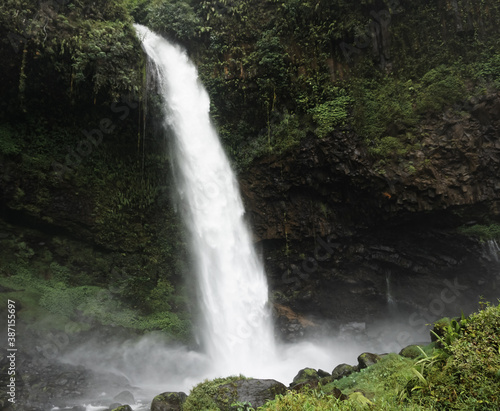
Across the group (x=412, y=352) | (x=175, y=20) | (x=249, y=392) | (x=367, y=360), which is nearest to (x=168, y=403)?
(x=249, y=392)

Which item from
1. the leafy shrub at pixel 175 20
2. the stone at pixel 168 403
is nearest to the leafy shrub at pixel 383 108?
the leafy shrub at pixel 175 20

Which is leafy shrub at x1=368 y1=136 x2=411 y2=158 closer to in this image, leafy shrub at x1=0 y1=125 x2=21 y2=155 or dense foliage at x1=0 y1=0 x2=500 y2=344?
dense foliage at x1=0 y1=0 x2=500 y2=344

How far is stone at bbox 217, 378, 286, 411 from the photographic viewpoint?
634 cm

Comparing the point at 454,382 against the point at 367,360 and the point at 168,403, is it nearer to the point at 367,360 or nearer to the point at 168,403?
the point at 367,360

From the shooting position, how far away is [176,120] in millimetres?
13180

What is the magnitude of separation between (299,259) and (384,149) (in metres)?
5.32

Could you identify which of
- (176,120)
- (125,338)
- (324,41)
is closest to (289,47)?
(324,41)

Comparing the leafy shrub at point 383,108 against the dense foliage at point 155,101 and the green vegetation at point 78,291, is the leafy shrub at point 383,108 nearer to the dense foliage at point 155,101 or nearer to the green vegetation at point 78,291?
the dense foliage at point 155,101

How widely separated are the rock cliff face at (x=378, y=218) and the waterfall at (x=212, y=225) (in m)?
1.02

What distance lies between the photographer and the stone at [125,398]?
8461 mm

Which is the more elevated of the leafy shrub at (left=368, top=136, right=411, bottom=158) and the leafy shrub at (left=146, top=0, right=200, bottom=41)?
the leafy shrub at (left=146, top=0, right=200, bottom=41)

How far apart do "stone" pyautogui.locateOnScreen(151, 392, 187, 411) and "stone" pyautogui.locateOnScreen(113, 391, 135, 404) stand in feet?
5.82

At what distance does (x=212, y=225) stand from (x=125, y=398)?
6.27 metres

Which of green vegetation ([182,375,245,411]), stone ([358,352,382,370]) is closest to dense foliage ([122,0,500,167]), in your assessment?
stone ([358,352,382,370])
